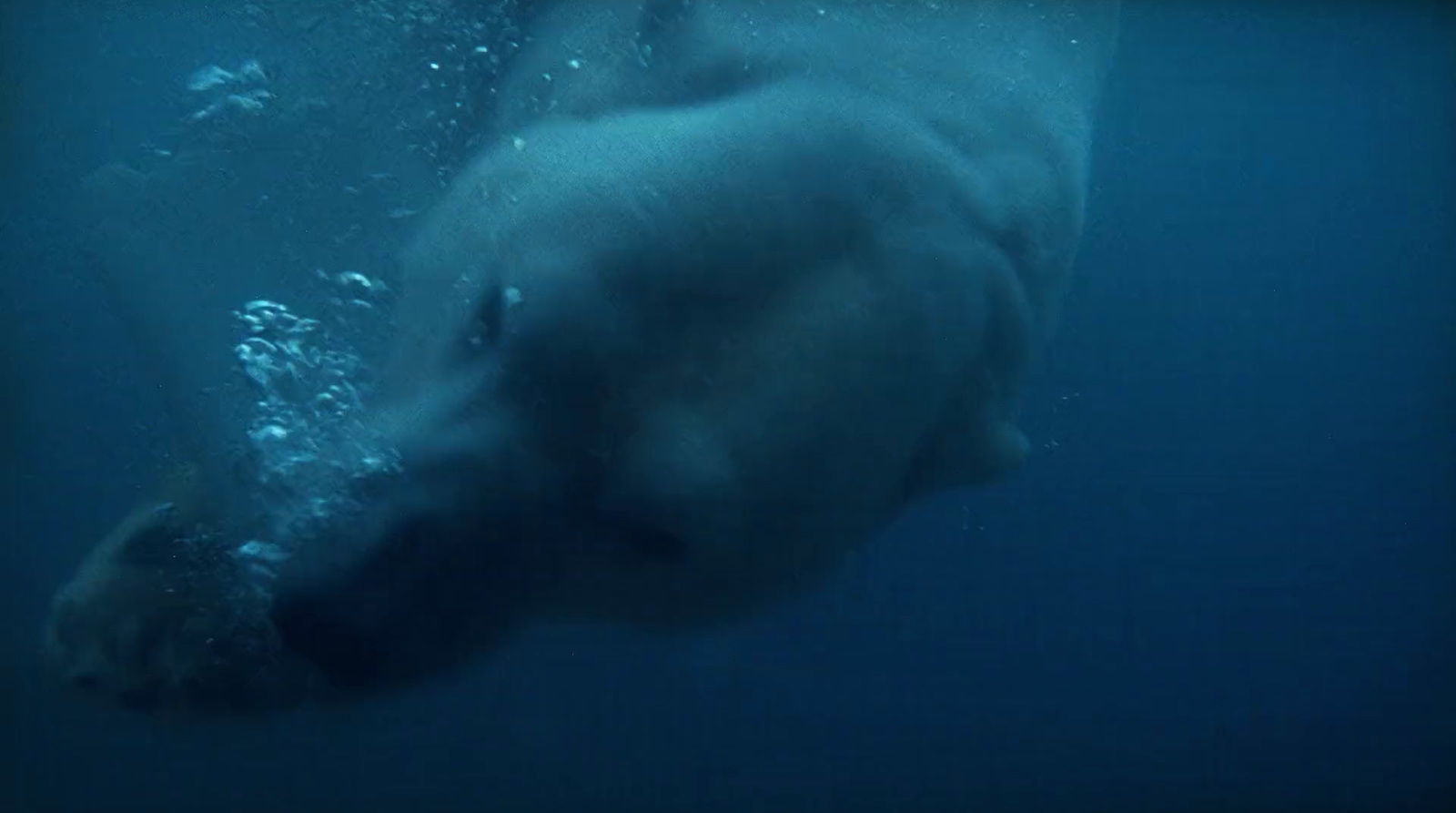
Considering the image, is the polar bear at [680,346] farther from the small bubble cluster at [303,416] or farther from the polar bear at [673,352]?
the small bubble cluster at [303,416]

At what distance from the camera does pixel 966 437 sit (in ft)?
9.80

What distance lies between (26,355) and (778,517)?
5.12 meters

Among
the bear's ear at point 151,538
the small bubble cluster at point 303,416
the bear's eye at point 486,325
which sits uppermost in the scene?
A: the bear's eye at point 486,325

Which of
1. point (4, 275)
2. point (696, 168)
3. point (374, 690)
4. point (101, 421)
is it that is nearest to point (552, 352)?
point (696, 168)

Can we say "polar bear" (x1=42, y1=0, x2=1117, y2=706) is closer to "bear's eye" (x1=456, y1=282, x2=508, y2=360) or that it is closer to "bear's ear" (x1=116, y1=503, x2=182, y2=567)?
"bear's eye" (x1=456, y1=282, x2=508, y2=360)

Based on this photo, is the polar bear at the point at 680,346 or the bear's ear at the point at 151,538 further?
the bear's ear at the point at 151,538

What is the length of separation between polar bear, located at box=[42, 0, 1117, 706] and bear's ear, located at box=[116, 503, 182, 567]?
0.11 metres

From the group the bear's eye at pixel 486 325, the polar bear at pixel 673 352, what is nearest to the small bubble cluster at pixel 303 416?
the polar bear at pixel 673 352

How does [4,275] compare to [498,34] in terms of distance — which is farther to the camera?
[4,275]

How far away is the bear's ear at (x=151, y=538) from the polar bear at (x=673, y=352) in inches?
4.4

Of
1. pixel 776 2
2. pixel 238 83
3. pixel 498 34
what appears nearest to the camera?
pixel 776 2

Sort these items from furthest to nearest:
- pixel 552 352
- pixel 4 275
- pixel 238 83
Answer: pixel 4 275 → pixel 238 83 → pixel 552 352

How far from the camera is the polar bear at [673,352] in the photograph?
246 cm

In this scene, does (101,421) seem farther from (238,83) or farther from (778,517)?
(778,517)
